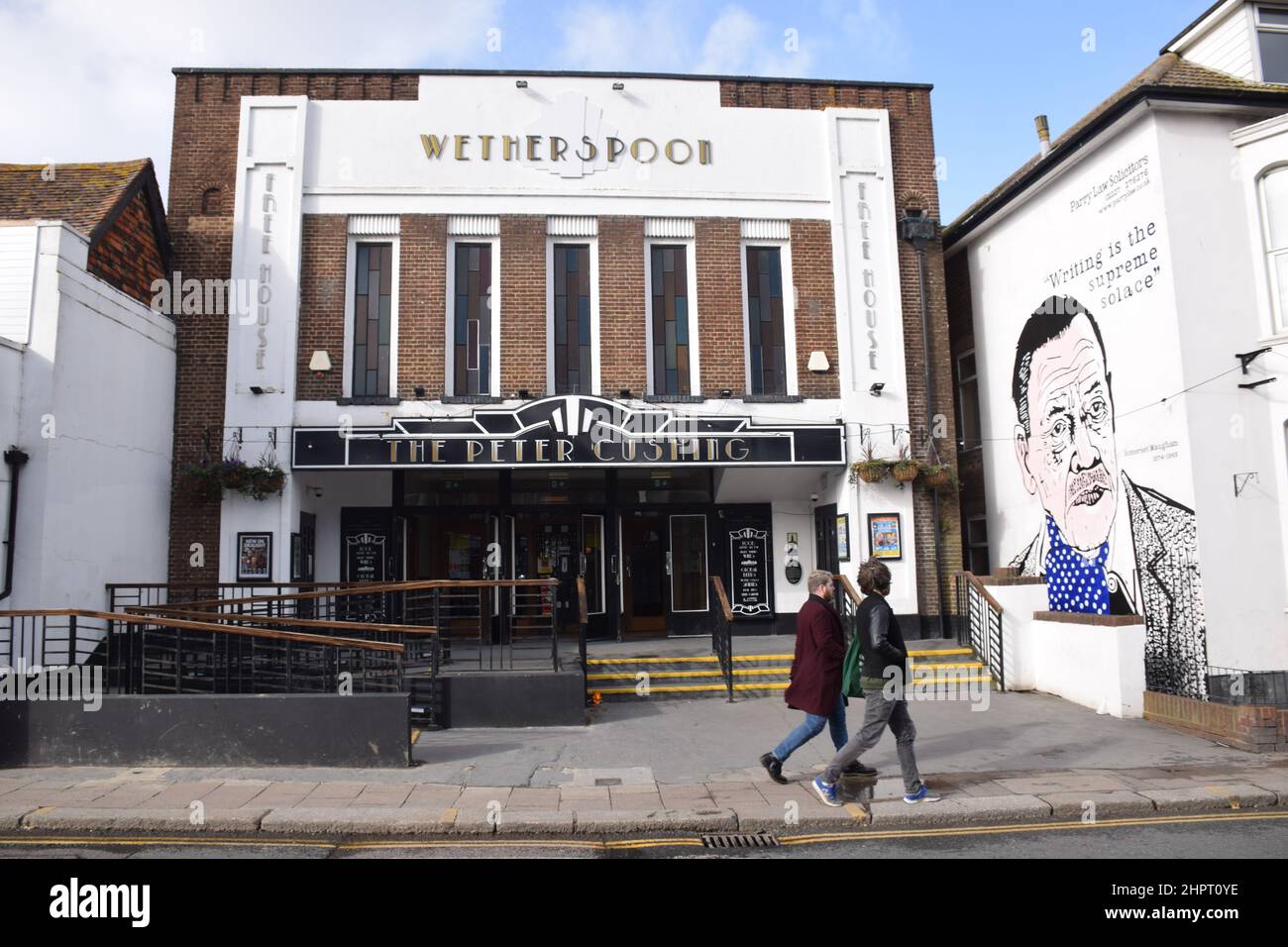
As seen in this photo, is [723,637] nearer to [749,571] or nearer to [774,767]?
[749,571]

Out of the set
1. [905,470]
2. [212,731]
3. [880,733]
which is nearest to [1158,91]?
[905,470]

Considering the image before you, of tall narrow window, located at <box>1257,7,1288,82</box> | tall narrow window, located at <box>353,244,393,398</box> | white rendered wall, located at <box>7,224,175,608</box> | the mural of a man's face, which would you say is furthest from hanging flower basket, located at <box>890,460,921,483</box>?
white rendered wall, located at <box>7,224,175,608</box>

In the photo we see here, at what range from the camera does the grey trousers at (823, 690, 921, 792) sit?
6.68m

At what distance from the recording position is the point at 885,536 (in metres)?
14.0

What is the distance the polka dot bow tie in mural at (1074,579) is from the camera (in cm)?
1189

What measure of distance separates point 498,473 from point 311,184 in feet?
18.3

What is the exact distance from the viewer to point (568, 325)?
14461 mm

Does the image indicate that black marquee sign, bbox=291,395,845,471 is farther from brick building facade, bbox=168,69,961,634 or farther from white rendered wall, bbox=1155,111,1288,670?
white rendered wall, bbox=1155,111,1288,670

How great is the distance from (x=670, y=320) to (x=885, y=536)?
4982 mm

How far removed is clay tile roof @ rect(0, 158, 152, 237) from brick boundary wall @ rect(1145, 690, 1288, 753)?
48.2 ft

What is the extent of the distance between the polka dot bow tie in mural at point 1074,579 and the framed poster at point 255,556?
1160 cm

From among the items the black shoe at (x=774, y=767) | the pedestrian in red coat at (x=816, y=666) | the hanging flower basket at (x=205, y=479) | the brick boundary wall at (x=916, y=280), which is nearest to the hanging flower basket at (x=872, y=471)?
the brick boundary wall at (x=916, y=280)
